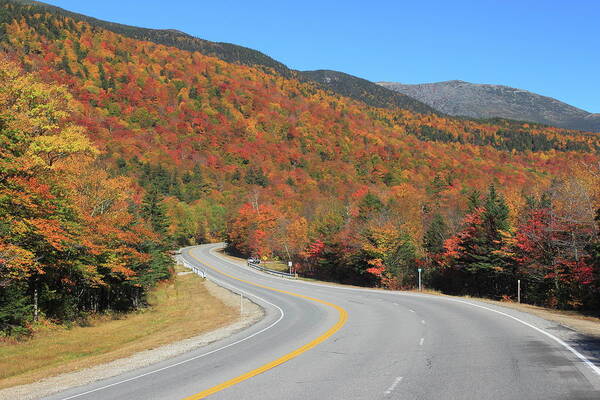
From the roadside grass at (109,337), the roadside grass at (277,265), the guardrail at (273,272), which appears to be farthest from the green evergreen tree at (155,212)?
the roadside grass at (277,265)

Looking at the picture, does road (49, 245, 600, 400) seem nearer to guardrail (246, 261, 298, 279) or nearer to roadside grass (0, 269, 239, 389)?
roadside grass (0, 269, 239, 389)

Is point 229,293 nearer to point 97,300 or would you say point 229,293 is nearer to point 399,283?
point 97,300

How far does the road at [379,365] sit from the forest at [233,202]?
37.3ft

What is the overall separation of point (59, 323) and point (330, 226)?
42.0 m

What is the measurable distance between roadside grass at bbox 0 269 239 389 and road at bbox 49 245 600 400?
3919 millimetres

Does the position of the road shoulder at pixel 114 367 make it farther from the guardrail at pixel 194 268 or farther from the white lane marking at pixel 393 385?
the guardrail at pixel 194 268

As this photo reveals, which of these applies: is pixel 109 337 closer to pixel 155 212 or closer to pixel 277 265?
pixel 155 212

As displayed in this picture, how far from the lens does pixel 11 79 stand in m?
23.5

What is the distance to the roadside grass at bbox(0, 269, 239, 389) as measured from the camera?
17.2 m

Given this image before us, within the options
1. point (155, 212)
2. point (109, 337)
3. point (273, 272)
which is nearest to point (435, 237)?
point (273, 272)

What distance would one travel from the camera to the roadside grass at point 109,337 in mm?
17183

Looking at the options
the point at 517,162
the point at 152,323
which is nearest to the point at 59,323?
the point at 152,323

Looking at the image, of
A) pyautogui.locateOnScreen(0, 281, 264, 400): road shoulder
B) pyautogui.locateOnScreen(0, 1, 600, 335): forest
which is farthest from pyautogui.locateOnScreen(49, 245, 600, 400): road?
pyautogui.locateOnScreen(0, 1, 600, 335): forest

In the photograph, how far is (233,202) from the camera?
131m
